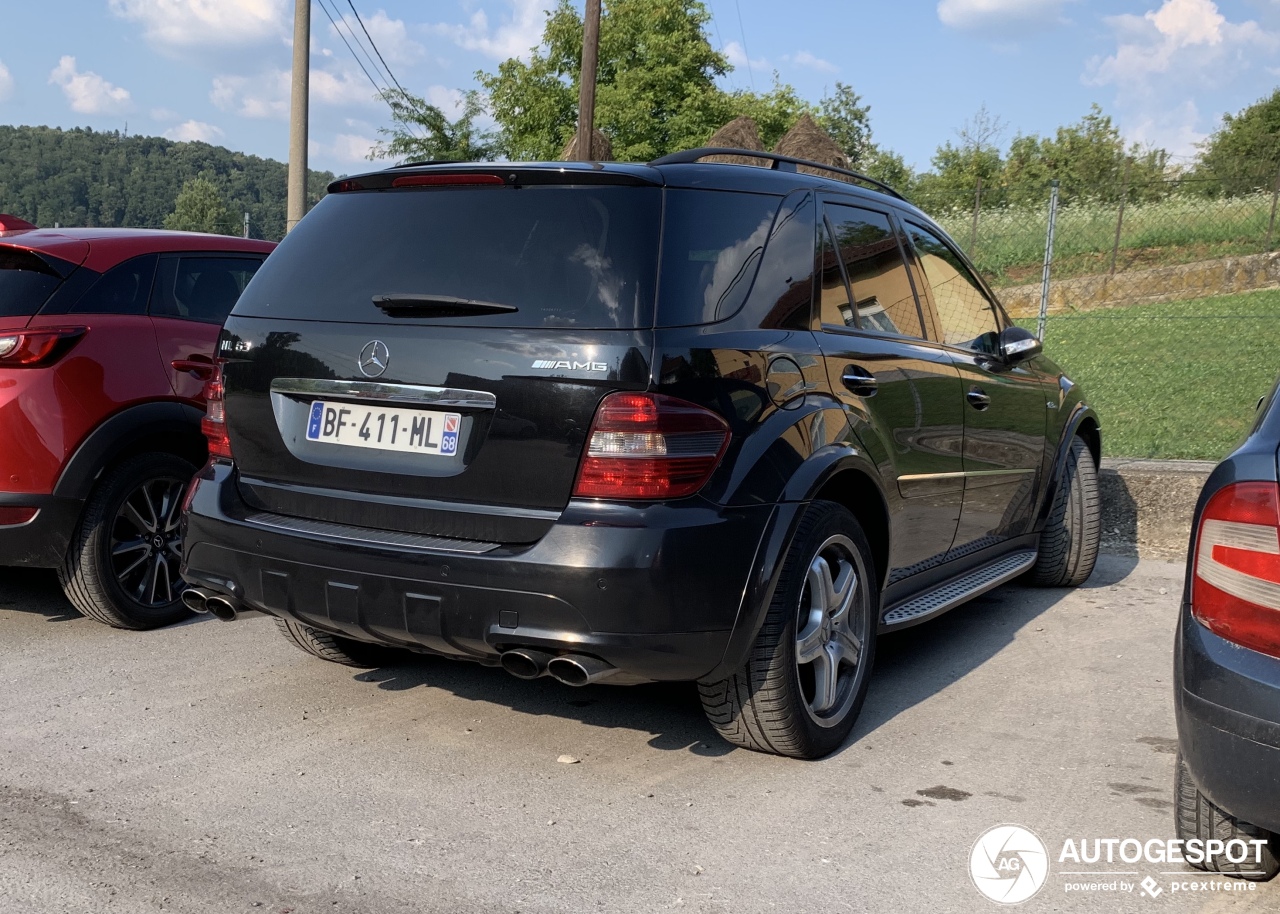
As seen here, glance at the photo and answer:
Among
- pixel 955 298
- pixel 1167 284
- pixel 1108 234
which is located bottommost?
pixel 955 298

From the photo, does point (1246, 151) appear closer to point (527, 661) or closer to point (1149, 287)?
point (1149, 287)

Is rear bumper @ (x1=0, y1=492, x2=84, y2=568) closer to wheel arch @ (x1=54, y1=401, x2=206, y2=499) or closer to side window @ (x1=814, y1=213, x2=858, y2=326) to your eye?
wheel arch @ (x1=54, y1=401, x2=206, y2=499)

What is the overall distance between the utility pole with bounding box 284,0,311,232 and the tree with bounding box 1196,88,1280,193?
11.0 m

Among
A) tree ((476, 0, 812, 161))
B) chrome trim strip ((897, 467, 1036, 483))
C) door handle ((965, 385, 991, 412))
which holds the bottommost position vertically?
chrome trim strip ((897, 467, 1036, 483))

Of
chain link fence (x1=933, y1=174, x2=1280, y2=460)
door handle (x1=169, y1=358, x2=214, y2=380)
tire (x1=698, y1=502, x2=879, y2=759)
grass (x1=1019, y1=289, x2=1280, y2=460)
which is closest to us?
tire (x1=698, y1=502, x2=879, y2=759)

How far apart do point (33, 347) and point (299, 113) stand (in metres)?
9.59

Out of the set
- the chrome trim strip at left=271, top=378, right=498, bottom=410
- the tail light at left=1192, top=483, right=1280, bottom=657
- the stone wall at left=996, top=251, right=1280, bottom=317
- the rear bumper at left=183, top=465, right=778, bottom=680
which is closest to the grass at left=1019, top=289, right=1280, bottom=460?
the stone wall at left=996, top=251, right=1280, bottom=317

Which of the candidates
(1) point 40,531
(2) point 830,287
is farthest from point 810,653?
(1) point 40,531

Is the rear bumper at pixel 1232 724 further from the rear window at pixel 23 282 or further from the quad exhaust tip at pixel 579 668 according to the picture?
the rear window at pixel 23 282

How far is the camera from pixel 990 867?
3.03 m

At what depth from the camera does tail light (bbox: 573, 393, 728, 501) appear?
124 inches

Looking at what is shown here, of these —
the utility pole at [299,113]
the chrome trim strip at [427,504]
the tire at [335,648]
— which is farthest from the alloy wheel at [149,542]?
the utility pole at [299,113]

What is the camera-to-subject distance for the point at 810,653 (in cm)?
373

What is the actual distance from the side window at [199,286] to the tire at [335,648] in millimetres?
1695
